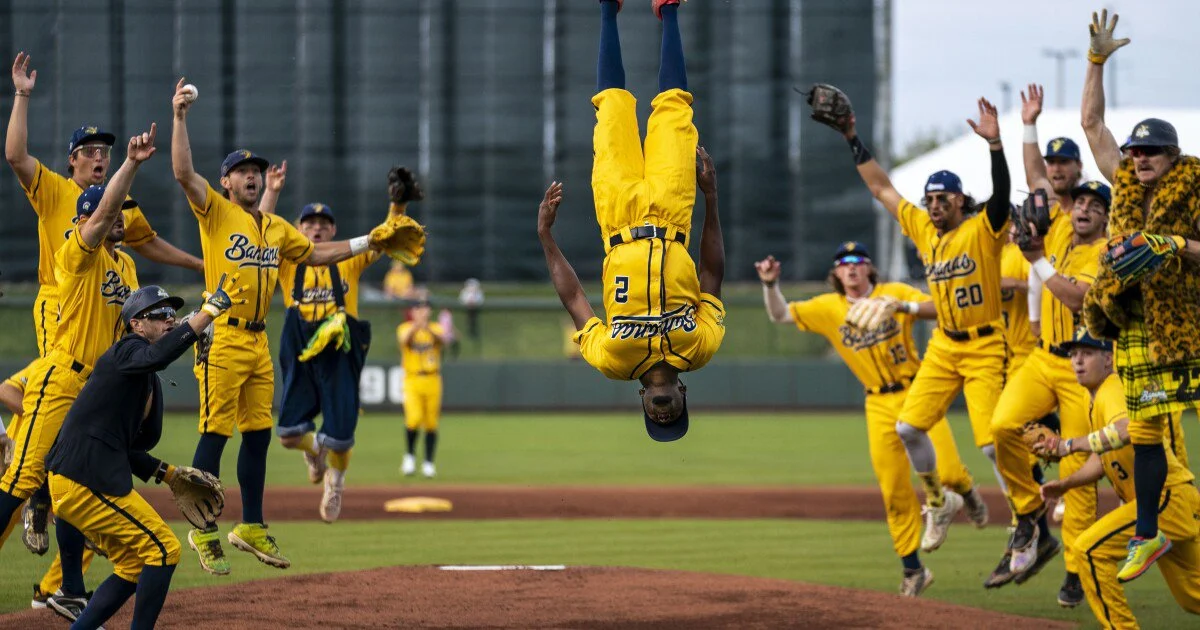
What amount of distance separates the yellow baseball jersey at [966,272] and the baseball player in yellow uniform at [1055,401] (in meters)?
0.38

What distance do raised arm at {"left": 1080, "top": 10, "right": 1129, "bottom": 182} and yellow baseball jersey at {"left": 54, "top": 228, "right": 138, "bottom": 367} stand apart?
566 centimetres

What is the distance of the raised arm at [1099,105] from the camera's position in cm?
761

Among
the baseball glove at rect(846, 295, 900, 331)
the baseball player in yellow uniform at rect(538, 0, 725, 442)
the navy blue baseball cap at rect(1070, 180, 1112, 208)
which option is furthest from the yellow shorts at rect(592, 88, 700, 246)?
the navy blue baseball cap at rect(1070, 180, 1112, 208)

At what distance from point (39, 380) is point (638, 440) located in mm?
15024

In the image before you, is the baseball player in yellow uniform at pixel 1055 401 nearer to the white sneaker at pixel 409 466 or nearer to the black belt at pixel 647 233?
the black belt at pixel 647 233

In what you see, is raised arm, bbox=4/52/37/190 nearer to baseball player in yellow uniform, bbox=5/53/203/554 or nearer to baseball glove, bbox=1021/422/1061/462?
baseball player in yellow uniform, bbox=5/53/203/554

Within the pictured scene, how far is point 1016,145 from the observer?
69.2 feet

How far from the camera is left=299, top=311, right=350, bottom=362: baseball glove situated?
996 cm

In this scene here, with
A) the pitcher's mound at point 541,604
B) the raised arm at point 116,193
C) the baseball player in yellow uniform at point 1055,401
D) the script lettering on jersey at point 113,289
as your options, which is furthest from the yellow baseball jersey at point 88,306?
the baseball player in yellow uniform at point 1055,401

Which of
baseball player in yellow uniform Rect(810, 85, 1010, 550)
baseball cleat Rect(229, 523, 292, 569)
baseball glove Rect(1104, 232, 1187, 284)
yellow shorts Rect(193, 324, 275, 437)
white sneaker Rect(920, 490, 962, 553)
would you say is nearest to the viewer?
baseball glove Rect(1104, 232, 1187, 284)

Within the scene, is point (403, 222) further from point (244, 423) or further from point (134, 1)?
point (134, 1)

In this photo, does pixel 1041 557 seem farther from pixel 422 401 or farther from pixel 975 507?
pixel 422 401

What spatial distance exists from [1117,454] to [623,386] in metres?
19.0

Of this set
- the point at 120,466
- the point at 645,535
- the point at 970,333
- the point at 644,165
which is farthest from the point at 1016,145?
the point at 120,466
